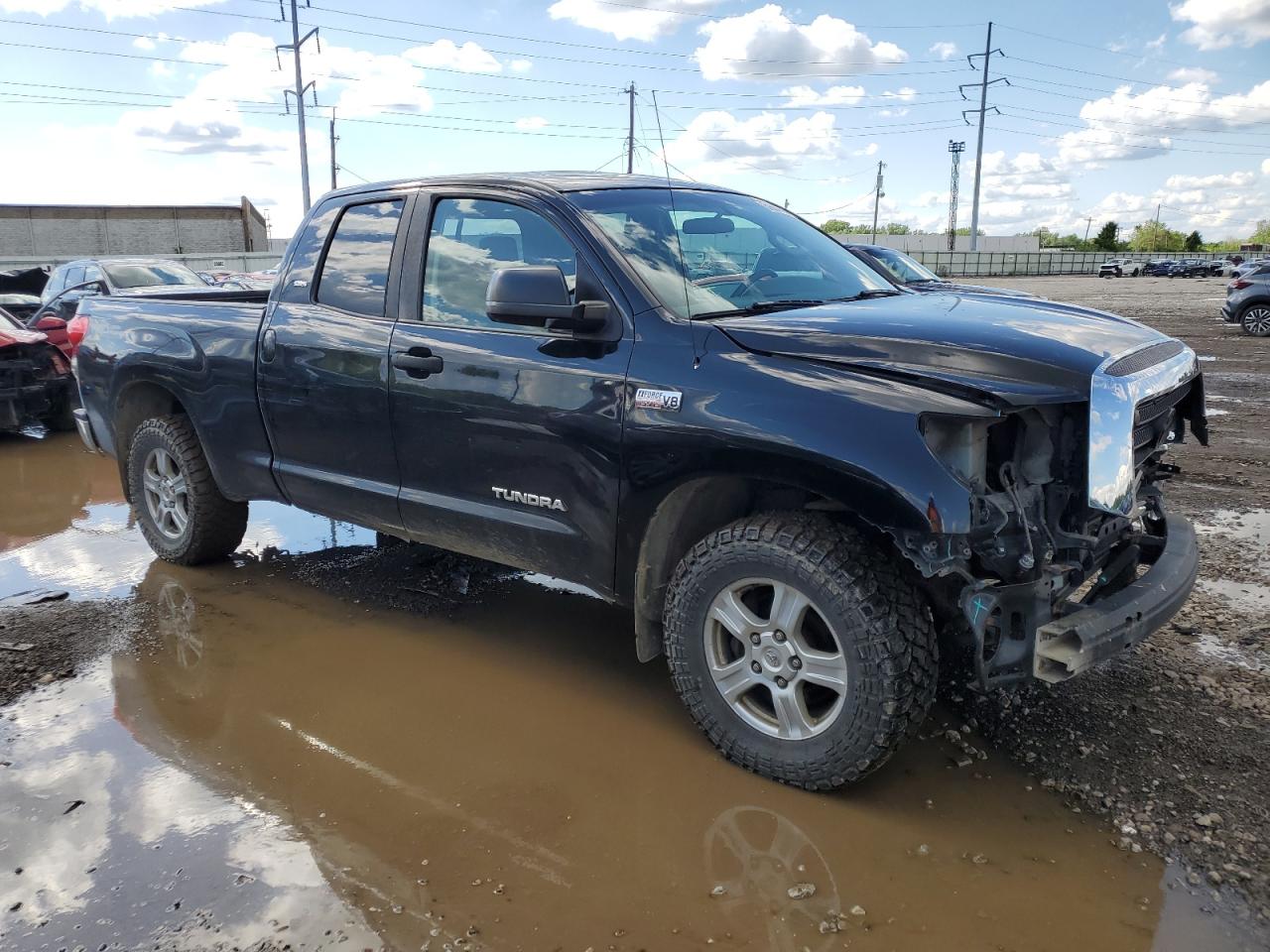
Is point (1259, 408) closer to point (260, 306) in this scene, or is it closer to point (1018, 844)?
point (1018, 844)

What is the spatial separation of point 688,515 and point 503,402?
2.81 feet

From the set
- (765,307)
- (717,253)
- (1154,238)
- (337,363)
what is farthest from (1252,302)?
(1154,238)

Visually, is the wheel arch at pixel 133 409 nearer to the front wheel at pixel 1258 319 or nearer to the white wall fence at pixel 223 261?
the front wheel at pixel 1258 319

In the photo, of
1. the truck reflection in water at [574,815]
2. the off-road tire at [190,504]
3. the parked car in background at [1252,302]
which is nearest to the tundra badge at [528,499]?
the truck reflection in water at [574,815]

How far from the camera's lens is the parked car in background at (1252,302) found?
17734 mm

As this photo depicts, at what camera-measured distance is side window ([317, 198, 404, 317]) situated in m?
4.30

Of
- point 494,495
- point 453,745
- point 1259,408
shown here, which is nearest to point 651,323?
point 494,495

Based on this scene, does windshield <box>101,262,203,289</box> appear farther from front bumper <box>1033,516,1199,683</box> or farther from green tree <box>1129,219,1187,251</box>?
green tree <box>1129,219,1187,251</box>

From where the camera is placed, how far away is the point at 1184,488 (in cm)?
684

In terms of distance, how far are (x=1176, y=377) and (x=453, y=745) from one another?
2.89m

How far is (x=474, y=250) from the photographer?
403cm

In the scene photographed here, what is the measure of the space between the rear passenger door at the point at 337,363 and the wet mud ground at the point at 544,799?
2.43 feet

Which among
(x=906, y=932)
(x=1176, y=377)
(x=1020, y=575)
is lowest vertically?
(x=906, y=932)

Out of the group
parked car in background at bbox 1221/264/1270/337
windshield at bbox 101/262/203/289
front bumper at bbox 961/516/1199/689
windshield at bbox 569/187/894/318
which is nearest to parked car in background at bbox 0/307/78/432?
windshield at bbox 101/262/203/289
